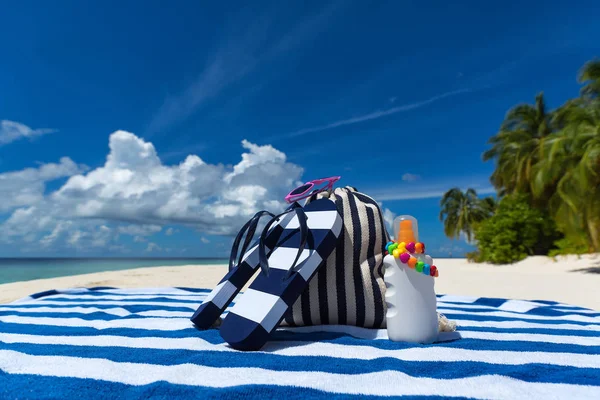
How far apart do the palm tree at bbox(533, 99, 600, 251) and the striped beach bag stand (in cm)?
867

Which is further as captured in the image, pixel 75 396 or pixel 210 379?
pixel 210 379

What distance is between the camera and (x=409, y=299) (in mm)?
1322

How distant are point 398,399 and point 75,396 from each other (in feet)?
2.64

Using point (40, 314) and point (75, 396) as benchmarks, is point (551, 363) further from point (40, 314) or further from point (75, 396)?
point (40, 314)

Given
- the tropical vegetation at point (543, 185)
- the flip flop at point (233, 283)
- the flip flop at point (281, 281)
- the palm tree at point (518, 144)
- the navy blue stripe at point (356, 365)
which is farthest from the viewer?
the palm tree at point (518, 144)

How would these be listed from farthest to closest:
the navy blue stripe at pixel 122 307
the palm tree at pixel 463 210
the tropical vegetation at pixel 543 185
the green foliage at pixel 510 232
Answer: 1. the palm tree at pixel 463 210
2. the green foliage at pixel 510 232
3. the tropical vegetation at pixel 543 185
4. the navy blue stripe at pixel 122 307

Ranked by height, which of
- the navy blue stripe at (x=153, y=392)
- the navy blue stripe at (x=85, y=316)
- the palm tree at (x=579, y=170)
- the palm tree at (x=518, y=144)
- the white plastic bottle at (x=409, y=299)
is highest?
the palm tree at (x=518, y=144)

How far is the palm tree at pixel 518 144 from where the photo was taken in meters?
13.9

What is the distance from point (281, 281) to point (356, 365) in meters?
0.40

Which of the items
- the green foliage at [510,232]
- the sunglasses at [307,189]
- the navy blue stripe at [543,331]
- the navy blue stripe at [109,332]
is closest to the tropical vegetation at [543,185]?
the green foliage at [510,232]

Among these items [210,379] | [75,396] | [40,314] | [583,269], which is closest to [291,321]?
[210,379]

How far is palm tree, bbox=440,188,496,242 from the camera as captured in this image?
2024 cm

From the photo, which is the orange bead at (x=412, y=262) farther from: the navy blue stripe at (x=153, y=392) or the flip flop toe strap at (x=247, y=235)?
the flip flop toe strap at (x=247, y=235)

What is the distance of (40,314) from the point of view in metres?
2.19
